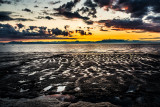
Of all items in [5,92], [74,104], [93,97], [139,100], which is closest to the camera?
[74,104]

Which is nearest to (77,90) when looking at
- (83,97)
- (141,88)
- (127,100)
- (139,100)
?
(83,97)

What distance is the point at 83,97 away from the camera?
672 cm

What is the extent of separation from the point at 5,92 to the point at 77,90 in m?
4.64

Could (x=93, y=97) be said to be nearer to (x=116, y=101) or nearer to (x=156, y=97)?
(x=116, y=101)

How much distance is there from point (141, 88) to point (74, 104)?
5.02m

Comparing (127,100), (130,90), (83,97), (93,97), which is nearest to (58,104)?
(83,97)

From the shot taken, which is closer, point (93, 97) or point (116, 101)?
point (116, 101)

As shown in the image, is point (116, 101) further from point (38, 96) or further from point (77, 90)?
point (38, 96)

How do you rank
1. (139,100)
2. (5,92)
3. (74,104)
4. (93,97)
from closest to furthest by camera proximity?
(74,104), (139,100), (93,97), (5,92)

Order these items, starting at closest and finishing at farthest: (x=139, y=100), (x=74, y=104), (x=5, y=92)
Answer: (x=74, y=104) → (x=139, y=100) → (x=5, y=92)

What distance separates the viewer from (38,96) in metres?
6.96

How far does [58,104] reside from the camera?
19.4 ft

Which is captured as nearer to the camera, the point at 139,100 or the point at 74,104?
the point at 74,104

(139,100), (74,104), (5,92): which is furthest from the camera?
(5,92)
